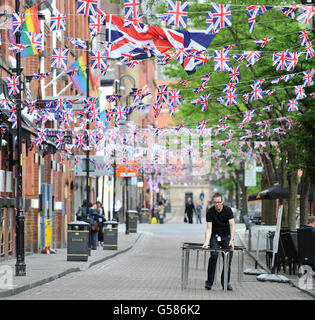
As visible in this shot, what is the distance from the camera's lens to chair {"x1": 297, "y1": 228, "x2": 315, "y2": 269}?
67.5 feet

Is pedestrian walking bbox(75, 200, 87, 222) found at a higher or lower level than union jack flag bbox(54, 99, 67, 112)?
lower

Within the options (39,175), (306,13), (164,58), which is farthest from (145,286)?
(39,175)

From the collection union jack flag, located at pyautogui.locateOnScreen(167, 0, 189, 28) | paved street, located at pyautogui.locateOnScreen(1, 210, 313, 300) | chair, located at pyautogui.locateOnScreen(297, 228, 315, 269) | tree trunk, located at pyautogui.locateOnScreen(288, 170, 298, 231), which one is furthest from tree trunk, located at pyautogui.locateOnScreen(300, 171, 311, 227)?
union jack flag, located at pyautogui.locateOnScreen(167, 0, 189, 28)

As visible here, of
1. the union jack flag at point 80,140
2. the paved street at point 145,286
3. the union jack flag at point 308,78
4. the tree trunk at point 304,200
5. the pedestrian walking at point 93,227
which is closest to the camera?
the paved street at point 145,286

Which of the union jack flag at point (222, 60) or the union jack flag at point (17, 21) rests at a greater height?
the union jack flag at point (17, 21)

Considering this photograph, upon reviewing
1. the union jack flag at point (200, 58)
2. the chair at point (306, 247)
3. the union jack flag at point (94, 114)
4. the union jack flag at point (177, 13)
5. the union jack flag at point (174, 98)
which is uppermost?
the union jack flag at point (177, 13)

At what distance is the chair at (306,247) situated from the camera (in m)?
20.6

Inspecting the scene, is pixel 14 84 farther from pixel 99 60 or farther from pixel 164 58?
pixel 164 58

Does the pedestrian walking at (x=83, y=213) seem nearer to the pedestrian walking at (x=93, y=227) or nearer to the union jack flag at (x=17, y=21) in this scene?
the pedestrian walking at (x=93, y=227)

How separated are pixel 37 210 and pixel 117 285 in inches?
573

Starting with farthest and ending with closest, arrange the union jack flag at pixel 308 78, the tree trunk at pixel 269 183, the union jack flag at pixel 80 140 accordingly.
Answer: the tree trunk at pixel 269 183 < the union jack flag at pixel 80 140 < the union jack flag at pixel 308 78

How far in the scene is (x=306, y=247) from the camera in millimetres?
20656

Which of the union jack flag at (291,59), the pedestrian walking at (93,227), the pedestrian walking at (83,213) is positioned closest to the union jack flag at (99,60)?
the union jack flag at (291,59)

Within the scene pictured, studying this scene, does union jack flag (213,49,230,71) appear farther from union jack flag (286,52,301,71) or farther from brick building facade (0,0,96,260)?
brick building facade (0,0,96,260)
